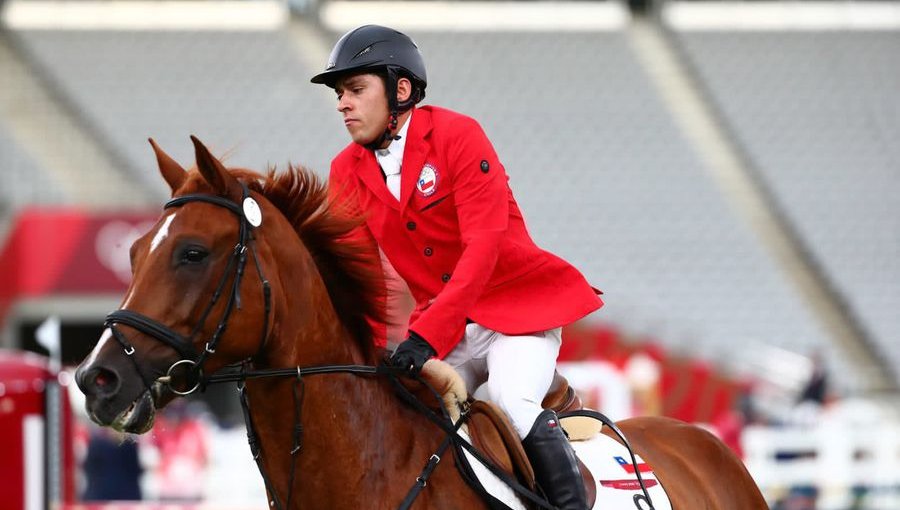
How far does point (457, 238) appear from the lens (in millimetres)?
3623

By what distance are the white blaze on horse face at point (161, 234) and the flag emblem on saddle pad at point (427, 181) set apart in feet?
2.48

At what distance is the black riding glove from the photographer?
130 inches

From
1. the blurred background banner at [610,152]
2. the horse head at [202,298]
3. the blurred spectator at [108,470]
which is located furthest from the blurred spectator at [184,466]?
the horse head at [202,298]

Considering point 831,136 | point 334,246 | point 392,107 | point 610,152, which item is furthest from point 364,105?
point 831,136

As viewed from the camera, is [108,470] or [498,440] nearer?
[498,440]

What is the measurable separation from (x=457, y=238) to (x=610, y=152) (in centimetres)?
1460

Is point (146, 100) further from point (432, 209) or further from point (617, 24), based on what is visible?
A: point (432, 209)

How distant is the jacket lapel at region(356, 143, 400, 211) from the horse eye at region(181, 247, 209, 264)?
0.69 metres

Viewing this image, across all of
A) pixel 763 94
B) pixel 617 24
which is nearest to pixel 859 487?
pixel 763 94

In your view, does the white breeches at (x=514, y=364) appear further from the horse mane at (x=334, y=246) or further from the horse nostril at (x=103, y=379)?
the horse nostril at (x=103, y=379)

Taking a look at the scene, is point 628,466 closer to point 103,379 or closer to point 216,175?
point 216,175

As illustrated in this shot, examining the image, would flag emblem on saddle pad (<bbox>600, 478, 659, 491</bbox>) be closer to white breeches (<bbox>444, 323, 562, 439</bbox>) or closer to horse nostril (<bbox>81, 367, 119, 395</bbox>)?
white breeches (<bbox>444, 323, 562, 439</bbox>)

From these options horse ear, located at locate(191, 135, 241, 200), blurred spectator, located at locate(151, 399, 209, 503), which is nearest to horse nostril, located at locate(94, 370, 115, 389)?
horse ear, located at locate(191, 135, 241, 200)

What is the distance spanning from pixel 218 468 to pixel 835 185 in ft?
32.9
